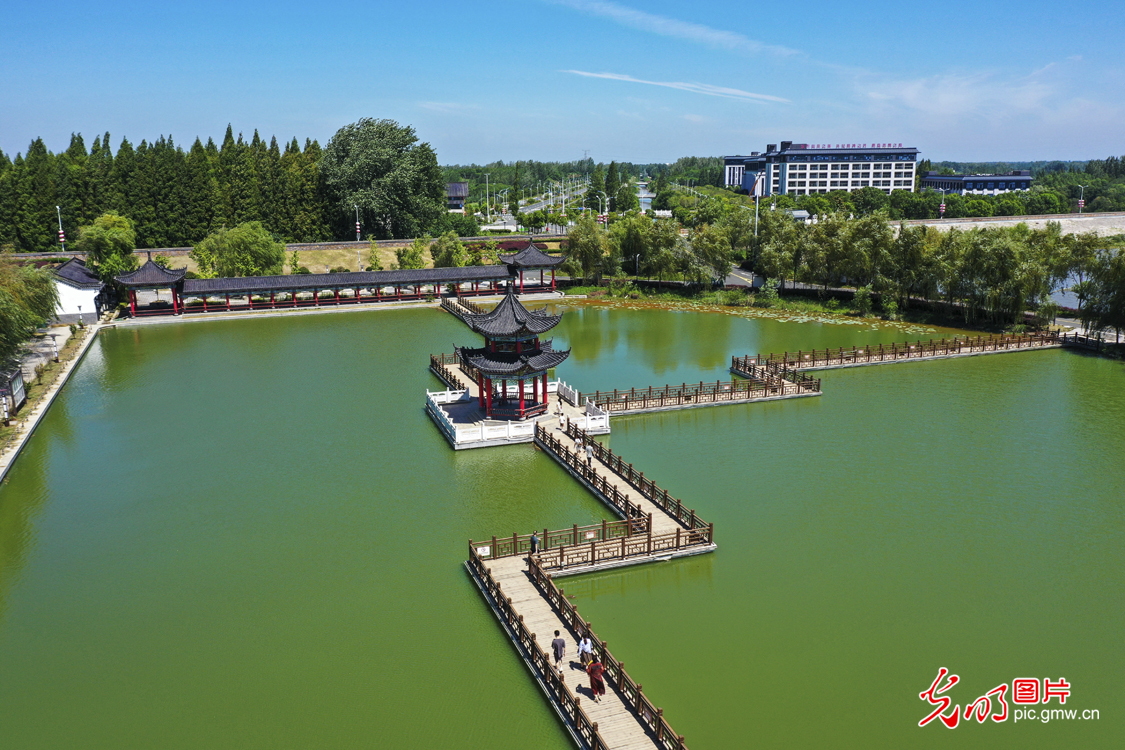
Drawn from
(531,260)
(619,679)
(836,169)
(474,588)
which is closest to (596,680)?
(619,679)

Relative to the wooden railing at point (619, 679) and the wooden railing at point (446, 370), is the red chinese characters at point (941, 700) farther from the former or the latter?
the wooden railing at point (446, 370)

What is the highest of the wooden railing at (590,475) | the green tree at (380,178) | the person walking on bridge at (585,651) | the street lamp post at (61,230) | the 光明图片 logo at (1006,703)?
the green tree at (380,178)

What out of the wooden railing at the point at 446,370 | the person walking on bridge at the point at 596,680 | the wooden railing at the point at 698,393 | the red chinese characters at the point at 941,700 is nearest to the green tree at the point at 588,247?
the wooden railing at the point at 446,370

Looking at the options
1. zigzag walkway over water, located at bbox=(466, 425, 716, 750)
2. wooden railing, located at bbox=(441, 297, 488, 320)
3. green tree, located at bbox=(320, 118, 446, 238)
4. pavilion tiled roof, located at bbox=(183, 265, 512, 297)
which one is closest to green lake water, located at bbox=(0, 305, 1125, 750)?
zigzag walkway over water, located at bbox=(466, 425, 716, 750)

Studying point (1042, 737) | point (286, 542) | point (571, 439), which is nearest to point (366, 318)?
point (571, 439)

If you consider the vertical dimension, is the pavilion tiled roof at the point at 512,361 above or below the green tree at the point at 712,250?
below

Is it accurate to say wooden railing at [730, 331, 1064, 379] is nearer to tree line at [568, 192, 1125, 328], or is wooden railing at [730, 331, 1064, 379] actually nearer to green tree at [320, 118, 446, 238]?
tree line at [568, 192, 1125, 328]
